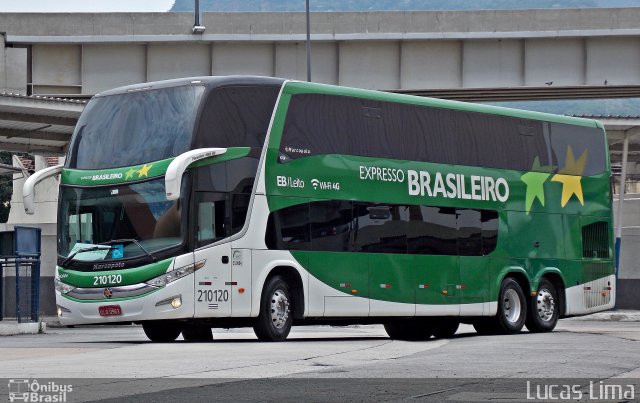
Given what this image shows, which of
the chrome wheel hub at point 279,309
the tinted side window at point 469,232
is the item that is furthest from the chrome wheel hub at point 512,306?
the chrome wheel hub at point 279,309

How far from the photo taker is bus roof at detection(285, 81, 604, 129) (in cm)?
2305

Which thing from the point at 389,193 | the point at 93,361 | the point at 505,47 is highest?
the point at 505,47

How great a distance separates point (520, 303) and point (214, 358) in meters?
11.7

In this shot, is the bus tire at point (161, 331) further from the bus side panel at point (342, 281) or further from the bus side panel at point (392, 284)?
the bus side panel at point (392, 284)

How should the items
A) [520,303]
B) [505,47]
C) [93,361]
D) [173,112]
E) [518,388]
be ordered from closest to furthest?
1. [518,388]
2. [93,361]
3. [173,112]
4. [520,303]
5. [505,47]

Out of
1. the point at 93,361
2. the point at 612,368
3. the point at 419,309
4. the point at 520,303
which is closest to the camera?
the point at 612,368

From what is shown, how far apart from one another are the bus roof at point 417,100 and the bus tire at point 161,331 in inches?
169

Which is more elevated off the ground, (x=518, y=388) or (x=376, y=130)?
(x=376, y=130)

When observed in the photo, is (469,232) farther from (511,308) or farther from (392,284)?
(392,284)

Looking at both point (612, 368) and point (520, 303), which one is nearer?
point (612, 368)

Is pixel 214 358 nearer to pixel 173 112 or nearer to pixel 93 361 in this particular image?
pixel 93 361

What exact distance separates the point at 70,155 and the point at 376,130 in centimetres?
521

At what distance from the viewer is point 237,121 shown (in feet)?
71.7

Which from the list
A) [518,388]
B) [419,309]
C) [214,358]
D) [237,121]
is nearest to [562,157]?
[419,309]
